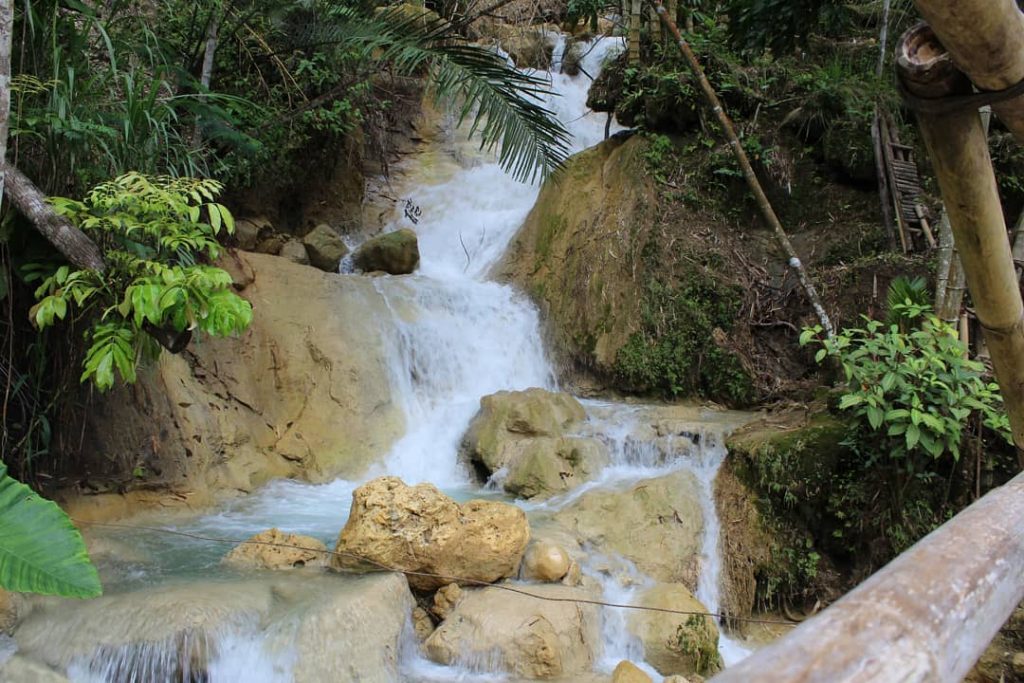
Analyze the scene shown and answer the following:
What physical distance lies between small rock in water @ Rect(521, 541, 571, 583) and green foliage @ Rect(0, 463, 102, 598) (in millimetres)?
2568

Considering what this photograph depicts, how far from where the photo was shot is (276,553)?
14.2ft

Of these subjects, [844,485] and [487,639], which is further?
[844,485]

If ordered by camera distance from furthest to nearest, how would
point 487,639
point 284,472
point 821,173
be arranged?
1. point 821,173
2. point 284,472
3. point 487,639

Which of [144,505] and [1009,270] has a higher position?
[1009,270]

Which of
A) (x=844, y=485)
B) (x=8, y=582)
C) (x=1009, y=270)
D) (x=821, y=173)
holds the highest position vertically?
(x=821, y=173)

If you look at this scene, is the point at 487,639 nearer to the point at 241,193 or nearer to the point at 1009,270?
the point at 1009,270

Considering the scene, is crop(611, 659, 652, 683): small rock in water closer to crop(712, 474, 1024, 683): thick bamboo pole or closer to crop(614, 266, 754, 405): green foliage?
crop(712, 474, 1024, 683): thick bamboo pole

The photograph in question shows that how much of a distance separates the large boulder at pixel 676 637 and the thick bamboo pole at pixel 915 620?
320cm

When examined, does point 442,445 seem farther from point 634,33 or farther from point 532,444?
point 634,33

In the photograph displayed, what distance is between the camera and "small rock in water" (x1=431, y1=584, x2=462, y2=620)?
412 centimetres

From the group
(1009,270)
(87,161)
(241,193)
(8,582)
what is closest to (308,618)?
(8,582)

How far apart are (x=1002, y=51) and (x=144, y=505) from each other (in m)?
5.49

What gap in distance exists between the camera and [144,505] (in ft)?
17.0

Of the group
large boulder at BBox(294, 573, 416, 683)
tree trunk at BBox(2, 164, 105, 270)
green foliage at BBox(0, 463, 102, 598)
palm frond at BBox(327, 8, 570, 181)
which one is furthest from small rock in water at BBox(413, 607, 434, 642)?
palm frond at BBox(327, 8, 570, 181)
